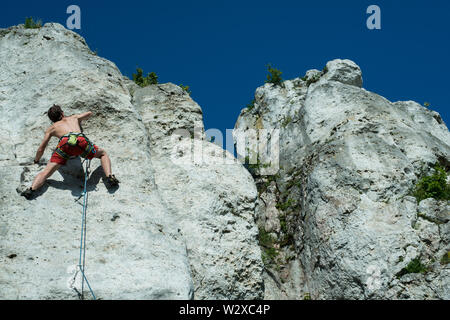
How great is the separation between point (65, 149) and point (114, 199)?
1.53m

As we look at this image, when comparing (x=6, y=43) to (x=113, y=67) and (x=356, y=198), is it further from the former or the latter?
(x=356, y=198)

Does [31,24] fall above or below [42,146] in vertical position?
above

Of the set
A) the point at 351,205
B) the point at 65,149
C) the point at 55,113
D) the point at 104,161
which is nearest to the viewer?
the point at 65,149

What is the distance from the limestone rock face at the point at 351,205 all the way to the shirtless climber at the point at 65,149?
6543 mm

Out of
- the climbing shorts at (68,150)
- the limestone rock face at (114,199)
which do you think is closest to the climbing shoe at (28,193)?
the limestone rock face at (114,199)

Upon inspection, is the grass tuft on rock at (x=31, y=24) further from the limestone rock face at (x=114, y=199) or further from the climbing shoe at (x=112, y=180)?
the climbing shoe at (x=112, y=180)

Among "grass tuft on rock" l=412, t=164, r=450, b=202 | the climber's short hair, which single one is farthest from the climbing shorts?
"grass tuft on rock" l=412, t=164, r=450, b=202

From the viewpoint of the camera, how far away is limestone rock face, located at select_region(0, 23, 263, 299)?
25.3 feet

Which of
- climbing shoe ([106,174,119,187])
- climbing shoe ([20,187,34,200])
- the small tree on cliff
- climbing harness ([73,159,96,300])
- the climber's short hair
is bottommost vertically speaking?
climbing harness ([73,159,96,300])

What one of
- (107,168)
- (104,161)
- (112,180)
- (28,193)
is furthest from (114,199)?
(28,193)

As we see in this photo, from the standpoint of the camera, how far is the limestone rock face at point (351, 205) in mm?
11078

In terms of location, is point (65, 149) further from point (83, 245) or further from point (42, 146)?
point (83, 245)

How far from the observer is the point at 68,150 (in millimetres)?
9109

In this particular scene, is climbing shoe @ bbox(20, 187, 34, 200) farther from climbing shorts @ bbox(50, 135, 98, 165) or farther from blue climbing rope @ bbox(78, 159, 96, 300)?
blue climbing rope @ bbox(78, 159, 96, 300)
